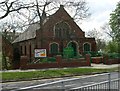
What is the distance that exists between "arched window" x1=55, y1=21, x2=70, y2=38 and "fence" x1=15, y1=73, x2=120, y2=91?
44178 mm

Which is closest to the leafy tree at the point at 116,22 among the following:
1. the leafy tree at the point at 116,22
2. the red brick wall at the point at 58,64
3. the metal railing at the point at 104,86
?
the leafy tree at the point at 116,22

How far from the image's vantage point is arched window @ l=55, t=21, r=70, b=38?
53531mm

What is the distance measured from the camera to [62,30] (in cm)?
5391

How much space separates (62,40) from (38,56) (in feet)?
54.5

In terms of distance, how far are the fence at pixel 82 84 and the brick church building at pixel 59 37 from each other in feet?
134

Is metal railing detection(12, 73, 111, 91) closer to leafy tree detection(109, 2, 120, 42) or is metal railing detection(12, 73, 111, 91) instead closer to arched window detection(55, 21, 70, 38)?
arched window detection(55, 21, 70, 38)

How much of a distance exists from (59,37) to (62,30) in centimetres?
164

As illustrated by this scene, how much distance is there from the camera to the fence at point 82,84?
21.2ft

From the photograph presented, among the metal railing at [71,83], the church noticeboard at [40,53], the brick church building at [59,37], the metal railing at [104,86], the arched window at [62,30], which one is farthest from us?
the arched window at [62,30]

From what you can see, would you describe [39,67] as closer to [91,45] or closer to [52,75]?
[52,75]

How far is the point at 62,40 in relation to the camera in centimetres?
5272

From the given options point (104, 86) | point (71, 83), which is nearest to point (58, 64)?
point (104, 86)

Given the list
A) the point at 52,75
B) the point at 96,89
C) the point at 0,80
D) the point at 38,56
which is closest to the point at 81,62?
the point at 38,56

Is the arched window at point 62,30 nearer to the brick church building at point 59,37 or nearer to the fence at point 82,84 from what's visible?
the brick church building at point 59,37
